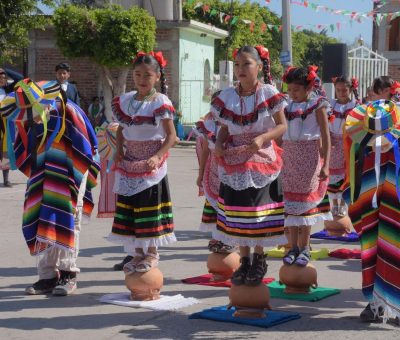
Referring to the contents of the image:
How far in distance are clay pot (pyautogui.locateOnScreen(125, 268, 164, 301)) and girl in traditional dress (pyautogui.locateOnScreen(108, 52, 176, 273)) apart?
0.05 meters

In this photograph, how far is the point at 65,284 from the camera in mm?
7199

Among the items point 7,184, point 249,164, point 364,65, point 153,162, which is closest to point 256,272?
point 249,164

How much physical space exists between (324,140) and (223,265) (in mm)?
1377

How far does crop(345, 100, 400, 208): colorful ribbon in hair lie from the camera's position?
6.18 m

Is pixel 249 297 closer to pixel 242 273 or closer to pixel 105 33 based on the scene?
pixel 242 273

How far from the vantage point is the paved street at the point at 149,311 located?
5910 millimetres

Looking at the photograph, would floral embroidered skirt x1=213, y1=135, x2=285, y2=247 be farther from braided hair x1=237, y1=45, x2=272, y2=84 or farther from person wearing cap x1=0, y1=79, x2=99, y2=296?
person wearing cap x1=0, y1=79, x2=99, y2=296

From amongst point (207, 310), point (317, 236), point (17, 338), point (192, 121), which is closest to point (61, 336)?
point (17, 338)

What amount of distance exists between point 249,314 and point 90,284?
1.91 meters

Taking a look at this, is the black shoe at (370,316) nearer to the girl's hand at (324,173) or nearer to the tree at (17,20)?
the girl's hand at (324,173)

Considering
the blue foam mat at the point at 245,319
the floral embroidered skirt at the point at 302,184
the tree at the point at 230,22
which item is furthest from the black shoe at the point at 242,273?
the tree at the point at 230,22

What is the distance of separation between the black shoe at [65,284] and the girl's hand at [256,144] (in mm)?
2107

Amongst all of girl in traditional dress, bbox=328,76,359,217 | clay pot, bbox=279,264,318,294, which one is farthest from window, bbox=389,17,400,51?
clay pot, bbox=279,264,318,294

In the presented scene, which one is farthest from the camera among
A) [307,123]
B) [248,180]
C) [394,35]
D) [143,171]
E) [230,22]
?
[230,22]
